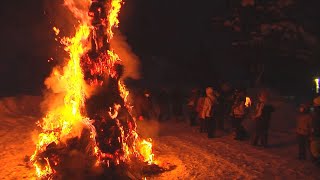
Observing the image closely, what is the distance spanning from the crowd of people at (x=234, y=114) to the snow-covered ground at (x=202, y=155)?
414mm

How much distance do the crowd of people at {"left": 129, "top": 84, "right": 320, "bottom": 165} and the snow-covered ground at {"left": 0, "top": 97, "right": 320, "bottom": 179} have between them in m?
0.41

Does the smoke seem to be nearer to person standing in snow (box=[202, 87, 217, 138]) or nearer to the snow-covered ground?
the snow-covered ground

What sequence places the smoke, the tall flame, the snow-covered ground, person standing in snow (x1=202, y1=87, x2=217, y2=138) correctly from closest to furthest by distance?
1. the tall flame
2. the snow-covered ground
3. the smoke
4. person standing in snow (x1=202, y1=87, x2=217, y2=138)

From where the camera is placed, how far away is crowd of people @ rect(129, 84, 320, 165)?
11.0 metres

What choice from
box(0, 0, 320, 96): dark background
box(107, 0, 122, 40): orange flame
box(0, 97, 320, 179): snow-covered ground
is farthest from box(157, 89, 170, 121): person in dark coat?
box(107, 0, 122, 40): orange flame

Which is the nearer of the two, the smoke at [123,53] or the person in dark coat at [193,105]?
the smoke at [123,53]

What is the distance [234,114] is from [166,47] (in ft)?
65.5

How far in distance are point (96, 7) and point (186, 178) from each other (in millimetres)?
4703

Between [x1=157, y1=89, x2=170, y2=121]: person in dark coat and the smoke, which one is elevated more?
the smoke

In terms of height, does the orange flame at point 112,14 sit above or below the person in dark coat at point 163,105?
above

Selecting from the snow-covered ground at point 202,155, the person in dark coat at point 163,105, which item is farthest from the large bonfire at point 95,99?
the person in dark coat at point 163,105

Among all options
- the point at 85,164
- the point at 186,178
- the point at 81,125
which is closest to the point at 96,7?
the point at 81,125

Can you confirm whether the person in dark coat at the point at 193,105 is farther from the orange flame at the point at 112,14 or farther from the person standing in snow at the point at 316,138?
the orange flame at the point at 112,14

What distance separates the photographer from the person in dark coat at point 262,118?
12.5 metres
